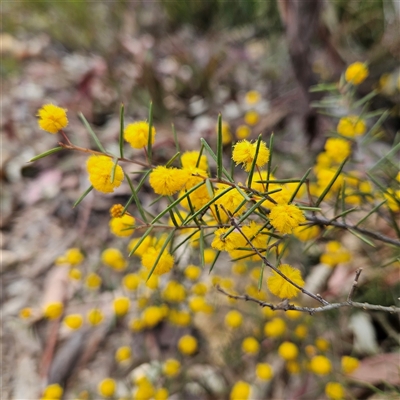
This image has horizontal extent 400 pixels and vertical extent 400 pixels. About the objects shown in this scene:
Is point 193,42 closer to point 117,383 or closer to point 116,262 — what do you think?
point 116,262

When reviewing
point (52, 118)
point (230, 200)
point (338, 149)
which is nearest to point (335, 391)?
point (338, 149)

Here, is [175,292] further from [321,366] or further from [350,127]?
[350,127]

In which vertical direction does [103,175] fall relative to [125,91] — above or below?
below

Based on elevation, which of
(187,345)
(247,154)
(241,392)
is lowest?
(241,392)

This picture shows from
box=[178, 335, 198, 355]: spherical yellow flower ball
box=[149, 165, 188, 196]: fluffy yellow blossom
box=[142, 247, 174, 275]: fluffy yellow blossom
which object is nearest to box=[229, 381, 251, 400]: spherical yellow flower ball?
box=[178, 335, 198, 355]: spherical yellow flower ball

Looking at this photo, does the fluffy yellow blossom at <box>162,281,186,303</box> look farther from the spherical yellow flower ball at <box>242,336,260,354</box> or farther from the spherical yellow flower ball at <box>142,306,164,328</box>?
the spherical yellow flower ball at <box>242,336,260,354</box>

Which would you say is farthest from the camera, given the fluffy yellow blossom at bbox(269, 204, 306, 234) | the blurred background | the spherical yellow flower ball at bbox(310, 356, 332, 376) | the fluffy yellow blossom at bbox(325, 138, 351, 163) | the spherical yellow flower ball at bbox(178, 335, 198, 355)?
the blurred background

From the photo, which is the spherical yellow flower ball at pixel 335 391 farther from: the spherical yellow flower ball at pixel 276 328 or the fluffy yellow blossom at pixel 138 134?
the fluffy yellow blossom at pixel 138 134
